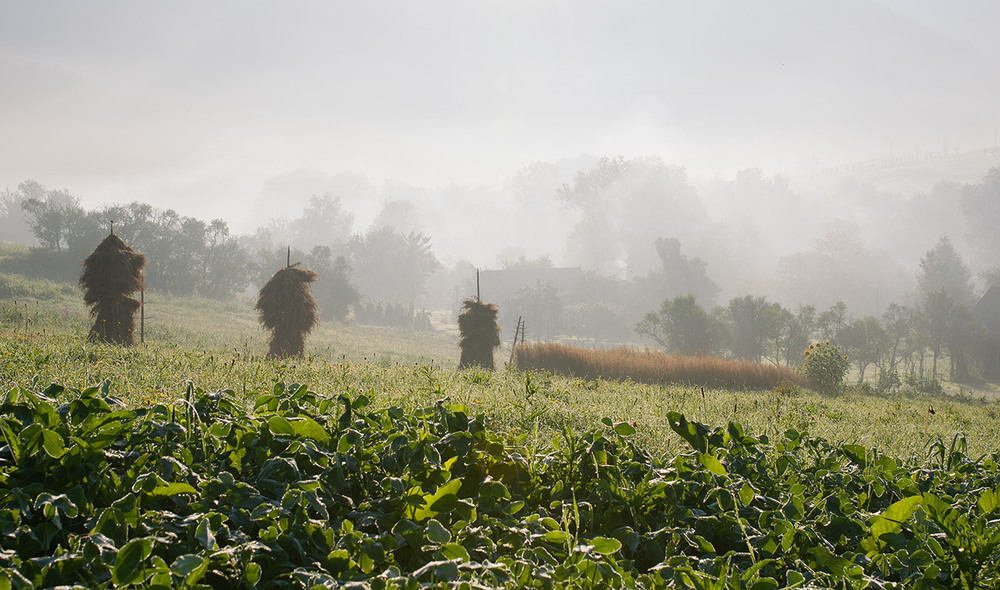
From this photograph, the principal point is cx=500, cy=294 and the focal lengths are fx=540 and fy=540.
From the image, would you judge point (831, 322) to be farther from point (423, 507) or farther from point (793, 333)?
point (423, 507)

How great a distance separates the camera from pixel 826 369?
18.4 metres

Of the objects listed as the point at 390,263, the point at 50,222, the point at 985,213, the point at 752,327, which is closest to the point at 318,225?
the point at 390,263

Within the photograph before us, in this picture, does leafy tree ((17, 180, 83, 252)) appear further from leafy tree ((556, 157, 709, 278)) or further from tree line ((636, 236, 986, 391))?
leafy tree ((556, 157, 709, 278))

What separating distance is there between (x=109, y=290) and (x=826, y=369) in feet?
68.5

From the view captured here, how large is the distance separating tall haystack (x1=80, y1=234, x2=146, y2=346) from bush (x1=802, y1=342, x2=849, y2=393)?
Answer: 20.2m

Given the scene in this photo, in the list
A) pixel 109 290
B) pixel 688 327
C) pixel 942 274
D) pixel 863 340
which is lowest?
pixel 863 340

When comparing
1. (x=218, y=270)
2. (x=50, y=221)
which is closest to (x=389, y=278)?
(x=218, y=270)

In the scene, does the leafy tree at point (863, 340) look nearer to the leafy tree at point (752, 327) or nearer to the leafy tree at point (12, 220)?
the leafy tree at point (752, 327)

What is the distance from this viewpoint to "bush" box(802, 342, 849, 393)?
60.1 ft

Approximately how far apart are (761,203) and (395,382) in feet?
398

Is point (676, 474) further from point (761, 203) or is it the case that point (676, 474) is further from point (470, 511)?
point (761, 203)

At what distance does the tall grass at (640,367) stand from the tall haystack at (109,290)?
1019 cm

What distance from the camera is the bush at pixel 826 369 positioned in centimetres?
1831

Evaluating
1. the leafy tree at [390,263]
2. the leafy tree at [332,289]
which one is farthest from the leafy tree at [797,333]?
the leafy tree at [390,263]
